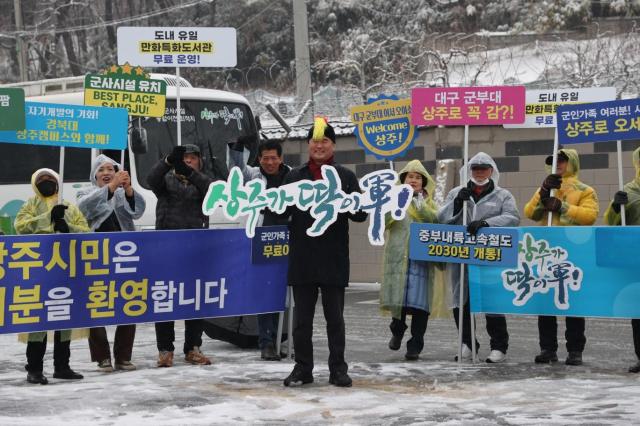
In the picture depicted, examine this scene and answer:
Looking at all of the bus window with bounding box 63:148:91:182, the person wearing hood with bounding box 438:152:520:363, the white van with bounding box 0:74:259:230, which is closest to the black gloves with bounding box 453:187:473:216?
the person wearing hood with bounding box 438:152:520:363

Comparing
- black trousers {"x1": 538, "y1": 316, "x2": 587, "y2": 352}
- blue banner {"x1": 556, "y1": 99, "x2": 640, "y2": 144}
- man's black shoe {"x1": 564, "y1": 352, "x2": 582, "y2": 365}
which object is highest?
blue banner {"x1": 556, "y1": 99, "x2": 640, "y2": 144}

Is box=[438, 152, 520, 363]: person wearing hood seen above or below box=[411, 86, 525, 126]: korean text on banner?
below

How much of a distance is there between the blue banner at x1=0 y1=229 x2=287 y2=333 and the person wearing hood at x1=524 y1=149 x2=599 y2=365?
218 centimetres

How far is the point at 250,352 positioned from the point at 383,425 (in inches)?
143

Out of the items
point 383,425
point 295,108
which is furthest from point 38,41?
point 383,425

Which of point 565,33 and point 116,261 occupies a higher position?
point 565,33

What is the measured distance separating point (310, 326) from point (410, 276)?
1659 millimetres

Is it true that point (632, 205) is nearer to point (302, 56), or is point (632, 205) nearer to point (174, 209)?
point (174, 209)

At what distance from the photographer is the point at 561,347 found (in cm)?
1045

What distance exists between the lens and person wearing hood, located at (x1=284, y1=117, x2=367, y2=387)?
8117 mm

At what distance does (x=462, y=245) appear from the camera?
918cm

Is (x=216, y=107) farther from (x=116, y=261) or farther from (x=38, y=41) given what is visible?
(x=38, y=41)

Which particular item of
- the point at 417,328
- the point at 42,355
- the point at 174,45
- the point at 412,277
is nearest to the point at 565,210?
the point at 412,277

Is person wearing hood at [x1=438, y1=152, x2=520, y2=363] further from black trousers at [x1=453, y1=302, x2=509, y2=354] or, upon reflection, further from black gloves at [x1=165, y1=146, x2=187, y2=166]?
black gloves at [x1=165, y1=146, x2=187, y2=166]
